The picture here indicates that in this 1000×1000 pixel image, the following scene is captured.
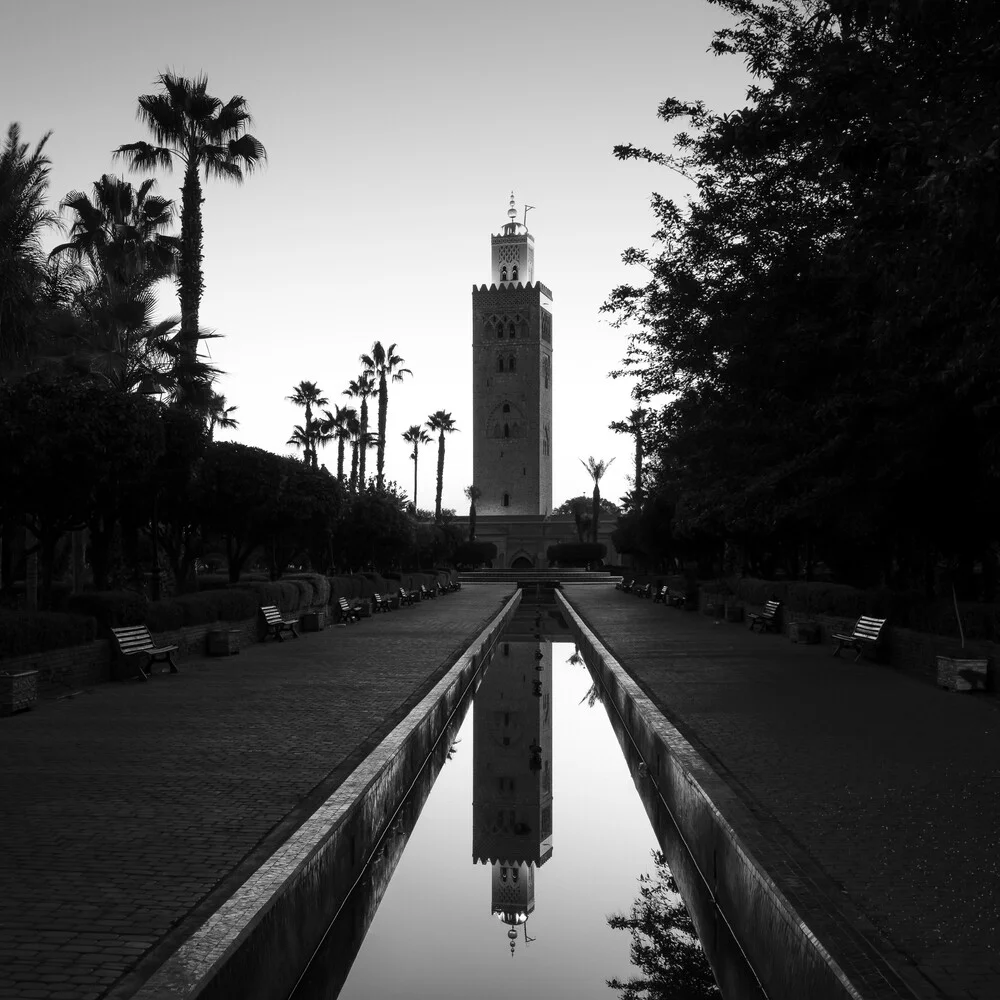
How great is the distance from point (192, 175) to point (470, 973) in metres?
21.5

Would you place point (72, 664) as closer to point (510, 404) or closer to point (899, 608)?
point (899, 608)

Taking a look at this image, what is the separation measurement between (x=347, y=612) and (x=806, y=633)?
11823 mm

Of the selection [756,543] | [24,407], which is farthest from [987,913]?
[756,543]

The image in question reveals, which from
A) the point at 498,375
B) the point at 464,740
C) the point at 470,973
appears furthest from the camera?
the point at 498,375

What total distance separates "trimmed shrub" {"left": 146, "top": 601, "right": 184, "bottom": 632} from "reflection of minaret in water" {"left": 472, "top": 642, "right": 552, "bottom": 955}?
15.1 ft

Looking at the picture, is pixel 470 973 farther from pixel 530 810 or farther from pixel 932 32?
pixel 932 32

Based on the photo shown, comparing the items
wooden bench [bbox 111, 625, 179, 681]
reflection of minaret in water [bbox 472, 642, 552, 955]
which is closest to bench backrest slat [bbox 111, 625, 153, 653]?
wooden bench [bbox 111, 625, 179, 681]

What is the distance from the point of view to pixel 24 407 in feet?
49.2

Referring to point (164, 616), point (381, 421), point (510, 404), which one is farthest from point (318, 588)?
point (510, 404)

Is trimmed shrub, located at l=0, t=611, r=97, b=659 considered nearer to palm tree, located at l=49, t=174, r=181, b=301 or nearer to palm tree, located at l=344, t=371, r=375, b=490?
palm tree, located at l=49, t=174, r=181, b=301

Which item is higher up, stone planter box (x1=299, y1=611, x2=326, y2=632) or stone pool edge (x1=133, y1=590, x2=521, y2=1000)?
stone planter box (x1=299, y1=611, x2=326, y2=632)

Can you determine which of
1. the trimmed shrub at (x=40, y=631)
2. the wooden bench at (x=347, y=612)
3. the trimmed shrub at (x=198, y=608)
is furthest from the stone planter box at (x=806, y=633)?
the trimmed shrub at (x=40, y=631)

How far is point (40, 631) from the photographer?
12570 millimetres

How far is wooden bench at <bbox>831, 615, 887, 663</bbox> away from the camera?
16062 mm
